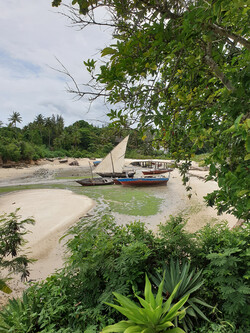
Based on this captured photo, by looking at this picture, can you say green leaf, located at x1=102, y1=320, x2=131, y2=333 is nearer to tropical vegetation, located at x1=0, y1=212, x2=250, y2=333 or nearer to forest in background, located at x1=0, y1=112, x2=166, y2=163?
tropical vegetation, located at x1=0, y1=212, x2=250, y2=333

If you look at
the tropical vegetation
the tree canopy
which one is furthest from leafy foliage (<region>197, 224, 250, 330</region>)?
the tree canopy

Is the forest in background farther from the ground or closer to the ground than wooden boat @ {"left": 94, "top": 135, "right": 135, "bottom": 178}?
farther from the ground

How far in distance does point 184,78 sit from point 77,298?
338 centimetres

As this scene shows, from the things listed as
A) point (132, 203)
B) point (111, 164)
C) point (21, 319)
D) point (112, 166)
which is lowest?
point (132, 203)

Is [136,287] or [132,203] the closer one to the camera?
[136,287]

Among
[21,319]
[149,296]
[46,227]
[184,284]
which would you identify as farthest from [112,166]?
[149,296]

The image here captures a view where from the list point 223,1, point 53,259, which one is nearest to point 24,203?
point 53,259

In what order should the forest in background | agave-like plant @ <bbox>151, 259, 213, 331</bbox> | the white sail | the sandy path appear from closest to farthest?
agave-like plant @ <bbox>151, 259, 213, 331</bbox> < the sandy path < the white sail < the forest in background

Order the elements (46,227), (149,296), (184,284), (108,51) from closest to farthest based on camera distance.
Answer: (108,51) < (149,296) < (184,284) < (46,227)

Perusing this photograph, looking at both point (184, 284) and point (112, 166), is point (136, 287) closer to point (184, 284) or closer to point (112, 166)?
point (184, 284)

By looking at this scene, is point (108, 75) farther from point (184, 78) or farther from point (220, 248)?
point (220, 248)

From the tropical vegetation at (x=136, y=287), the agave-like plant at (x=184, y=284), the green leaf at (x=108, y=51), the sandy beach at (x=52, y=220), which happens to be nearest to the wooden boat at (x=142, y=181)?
the sandy beach at (x=52, y=220)

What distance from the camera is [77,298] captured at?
2514 mm

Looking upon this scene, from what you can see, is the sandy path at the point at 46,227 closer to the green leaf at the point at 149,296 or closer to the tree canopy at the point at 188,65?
the green leaf at the point at 149,296
